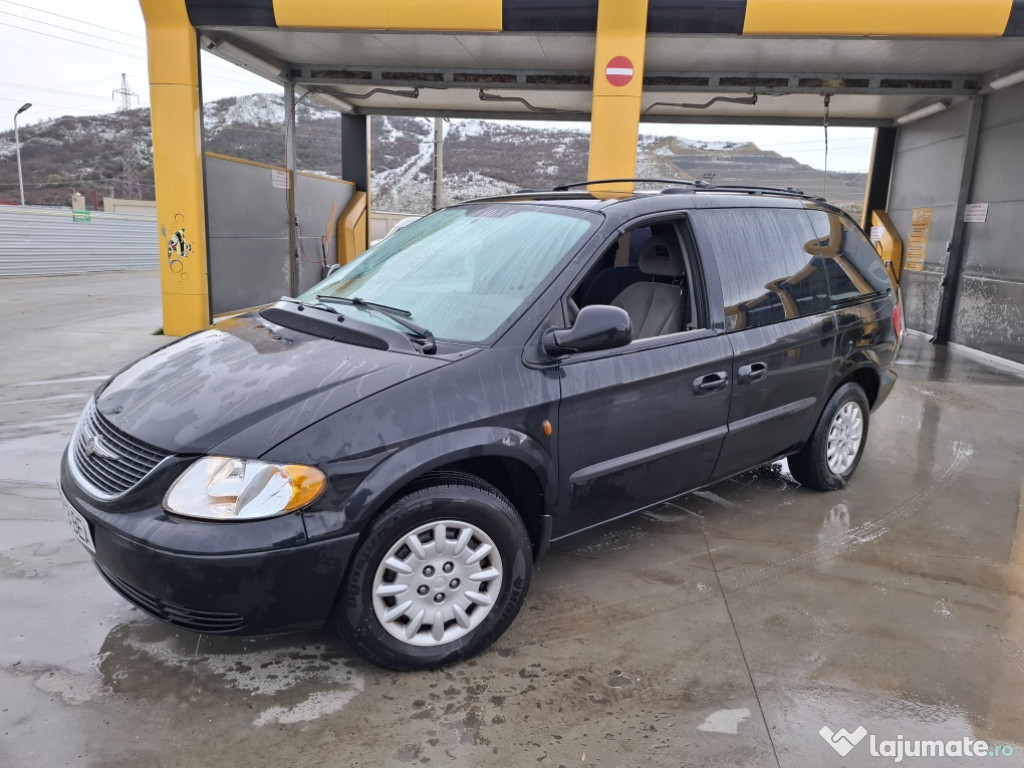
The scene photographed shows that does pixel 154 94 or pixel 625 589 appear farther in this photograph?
pixel 154 94

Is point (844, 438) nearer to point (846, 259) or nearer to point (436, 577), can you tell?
point (846, 259)

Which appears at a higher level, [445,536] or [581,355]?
[581,355]


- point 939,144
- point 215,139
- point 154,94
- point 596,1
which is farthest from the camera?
point 215,139

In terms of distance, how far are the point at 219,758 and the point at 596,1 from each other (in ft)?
27.1

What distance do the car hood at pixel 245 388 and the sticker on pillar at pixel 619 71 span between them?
6666mm

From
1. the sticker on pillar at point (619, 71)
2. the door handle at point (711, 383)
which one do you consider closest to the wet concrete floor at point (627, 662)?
the door handle at point (711, 383)

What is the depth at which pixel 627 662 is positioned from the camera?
2.76m

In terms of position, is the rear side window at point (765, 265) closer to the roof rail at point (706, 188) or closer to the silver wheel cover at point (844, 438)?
the roof rail at point (706, 188)

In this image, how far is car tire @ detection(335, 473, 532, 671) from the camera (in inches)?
95.6

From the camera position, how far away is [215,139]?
239 feet

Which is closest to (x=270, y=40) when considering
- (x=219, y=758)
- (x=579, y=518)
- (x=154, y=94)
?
(x=154, y=94)

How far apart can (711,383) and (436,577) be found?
5.31 feet

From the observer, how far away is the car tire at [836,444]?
14.2 ft

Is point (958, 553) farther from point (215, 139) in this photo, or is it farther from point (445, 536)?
point (215, 139)
